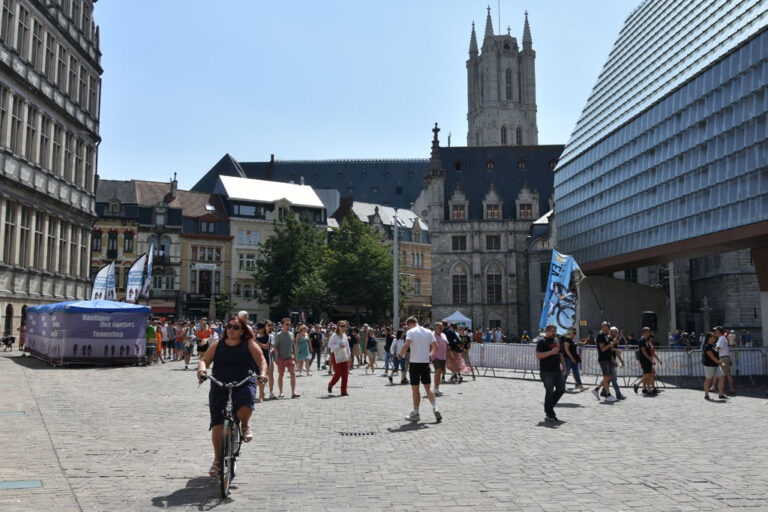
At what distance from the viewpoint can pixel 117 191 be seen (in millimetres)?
67500

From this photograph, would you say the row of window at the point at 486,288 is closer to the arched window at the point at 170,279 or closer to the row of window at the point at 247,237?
the row of window at the point at 247,237

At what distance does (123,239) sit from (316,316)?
61.1 feet

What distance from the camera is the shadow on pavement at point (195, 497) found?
263 inches

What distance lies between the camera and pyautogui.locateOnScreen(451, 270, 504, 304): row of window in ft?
222

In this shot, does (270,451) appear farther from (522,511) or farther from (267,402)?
(267,402)

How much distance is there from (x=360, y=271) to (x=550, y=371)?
5107cm

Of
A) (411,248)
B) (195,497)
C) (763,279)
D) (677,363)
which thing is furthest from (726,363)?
(411,248)

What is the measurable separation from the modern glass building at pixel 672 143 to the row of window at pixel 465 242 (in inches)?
538

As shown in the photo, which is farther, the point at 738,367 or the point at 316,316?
the point at 316,316

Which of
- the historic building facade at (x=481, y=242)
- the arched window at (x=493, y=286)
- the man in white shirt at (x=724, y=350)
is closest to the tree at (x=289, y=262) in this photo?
the historic building facade at (x=481, y=242)

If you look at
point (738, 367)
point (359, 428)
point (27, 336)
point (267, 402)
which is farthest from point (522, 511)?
point (27, 336)

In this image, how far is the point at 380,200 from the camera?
106 meters

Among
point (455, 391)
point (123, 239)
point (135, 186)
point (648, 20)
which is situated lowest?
point (455, 391)

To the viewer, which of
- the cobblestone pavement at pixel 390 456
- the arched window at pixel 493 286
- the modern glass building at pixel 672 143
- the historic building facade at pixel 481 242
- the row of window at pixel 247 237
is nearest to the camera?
the cobblestone pavement at pixel 390 456
